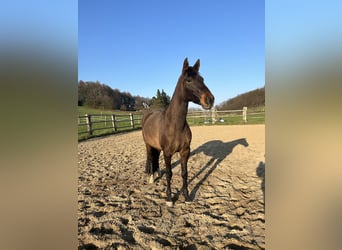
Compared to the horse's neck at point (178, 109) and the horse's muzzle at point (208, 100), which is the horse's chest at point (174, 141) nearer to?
the horse's neck at point (178, 109)

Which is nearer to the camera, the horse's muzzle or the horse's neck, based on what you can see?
the horse's muzzle

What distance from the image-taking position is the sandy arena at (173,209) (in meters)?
2.48

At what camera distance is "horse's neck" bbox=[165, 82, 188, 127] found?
327cm

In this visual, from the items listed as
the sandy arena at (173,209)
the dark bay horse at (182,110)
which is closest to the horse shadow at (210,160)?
the sandy arena at (173,209)

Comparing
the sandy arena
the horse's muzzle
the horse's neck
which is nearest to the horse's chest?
the horse's neck

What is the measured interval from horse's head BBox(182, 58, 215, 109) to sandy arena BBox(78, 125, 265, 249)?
1621 millimetres

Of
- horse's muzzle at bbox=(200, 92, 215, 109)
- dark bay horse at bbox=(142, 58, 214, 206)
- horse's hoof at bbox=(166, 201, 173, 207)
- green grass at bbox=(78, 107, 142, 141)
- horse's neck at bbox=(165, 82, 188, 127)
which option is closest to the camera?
horse's muzzle at bbox=(200, 92, 215, 109)

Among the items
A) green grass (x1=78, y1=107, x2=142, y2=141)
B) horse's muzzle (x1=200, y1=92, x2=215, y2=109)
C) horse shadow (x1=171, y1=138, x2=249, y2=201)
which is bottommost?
horse shadow (x1=171, y1=138, x2=249, y2=201)

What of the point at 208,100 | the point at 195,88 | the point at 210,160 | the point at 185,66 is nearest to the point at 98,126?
the point at 210,160

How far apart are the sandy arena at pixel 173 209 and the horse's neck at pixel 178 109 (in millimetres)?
1392

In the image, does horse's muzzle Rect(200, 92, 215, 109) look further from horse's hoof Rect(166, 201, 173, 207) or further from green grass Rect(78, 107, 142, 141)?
green grass Rect(78, 107, 142, 141)
